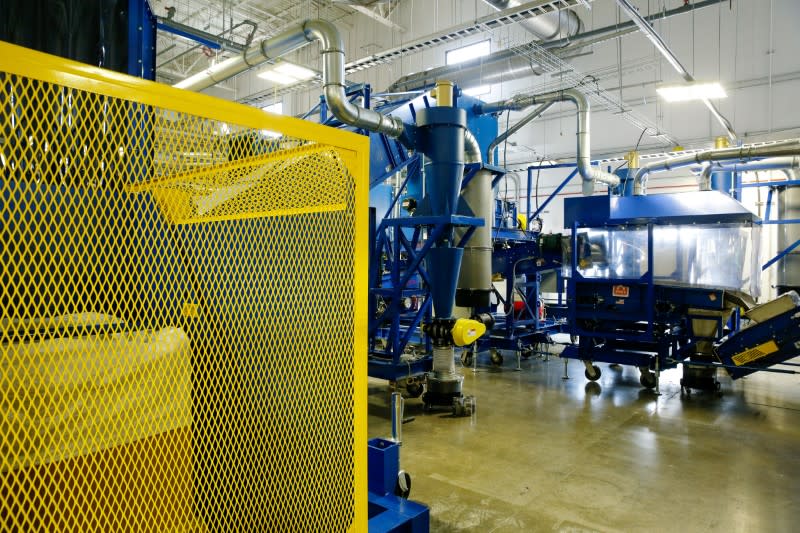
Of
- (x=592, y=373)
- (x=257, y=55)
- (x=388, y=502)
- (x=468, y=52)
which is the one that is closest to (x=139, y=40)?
(x=388, y=502)

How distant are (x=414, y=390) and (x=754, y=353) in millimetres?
4164

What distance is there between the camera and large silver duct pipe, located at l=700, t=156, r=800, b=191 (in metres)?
10.5

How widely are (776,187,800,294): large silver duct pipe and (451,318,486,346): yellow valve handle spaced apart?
29.9 feet

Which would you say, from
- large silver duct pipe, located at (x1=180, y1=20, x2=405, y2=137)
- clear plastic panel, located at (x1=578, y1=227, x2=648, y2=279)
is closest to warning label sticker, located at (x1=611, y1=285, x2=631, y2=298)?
clear plastic panel, located at (x1=578, y1=227, x2=648, y2=279)

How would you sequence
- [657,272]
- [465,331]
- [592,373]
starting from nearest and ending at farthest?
[465,331] < [657,272] < [592,373]

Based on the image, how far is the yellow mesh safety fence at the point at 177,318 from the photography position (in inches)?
54.7

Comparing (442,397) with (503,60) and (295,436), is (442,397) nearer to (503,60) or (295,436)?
(295,436)

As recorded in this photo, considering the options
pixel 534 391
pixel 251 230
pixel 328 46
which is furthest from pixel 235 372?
pixel 534 391

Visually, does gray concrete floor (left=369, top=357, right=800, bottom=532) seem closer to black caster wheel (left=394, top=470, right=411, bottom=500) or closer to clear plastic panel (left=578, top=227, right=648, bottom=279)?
black caster wheel (left=394, top=470, right=411, bottom=500)

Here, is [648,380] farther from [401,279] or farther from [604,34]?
[604,34]

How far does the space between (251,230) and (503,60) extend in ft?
37.8

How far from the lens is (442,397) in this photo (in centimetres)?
626

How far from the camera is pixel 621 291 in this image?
7289 millimetres

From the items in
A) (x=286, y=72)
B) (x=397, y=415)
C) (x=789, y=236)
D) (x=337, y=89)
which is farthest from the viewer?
(x=789, y=236)
